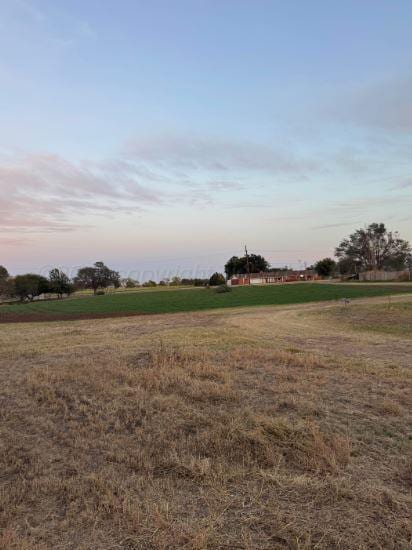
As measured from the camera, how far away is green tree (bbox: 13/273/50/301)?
94500 mm

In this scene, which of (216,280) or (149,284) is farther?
(149,284)

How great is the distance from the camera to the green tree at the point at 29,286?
94500mm

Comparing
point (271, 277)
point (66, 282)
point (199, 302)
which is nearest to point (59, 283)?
point (66, 282)

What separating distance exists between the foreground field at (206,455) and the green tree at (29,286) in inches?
3656

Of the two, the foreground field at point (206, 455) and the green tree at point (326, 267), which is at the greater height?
the green tree at point (326, 267)

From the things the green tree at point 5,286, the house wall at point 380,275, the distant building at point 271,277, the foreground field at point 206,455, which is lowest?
the foreground field at point 206,455

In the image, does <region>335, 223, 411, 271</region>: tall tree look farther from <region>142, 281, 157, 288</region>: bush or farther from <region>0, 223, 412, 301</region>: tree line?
<region>142, 281, 157, 288</region>: bush

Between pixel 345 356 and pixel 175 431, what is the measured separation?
592 cm

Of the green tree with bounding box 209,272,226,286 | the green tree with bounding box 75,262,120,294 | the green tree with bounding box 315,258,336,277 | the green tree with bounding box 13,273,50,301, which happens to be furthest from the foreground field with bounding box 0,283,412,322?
the green tree with bounding box 75,262,120,294

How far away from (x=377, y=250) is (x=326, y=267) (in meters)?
15.3

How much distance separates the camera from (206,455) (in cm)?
461

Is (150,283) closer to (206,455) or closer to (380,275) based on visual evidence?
(380,275)

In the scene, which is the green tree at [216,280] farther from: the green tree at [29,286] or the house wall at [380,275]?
the green tree at [29,286]

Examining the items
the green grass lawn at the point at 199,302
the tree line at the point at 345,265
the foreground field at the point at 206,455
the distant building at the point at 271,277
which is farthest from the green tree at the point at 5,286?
the foreground field at the point at 206,455
